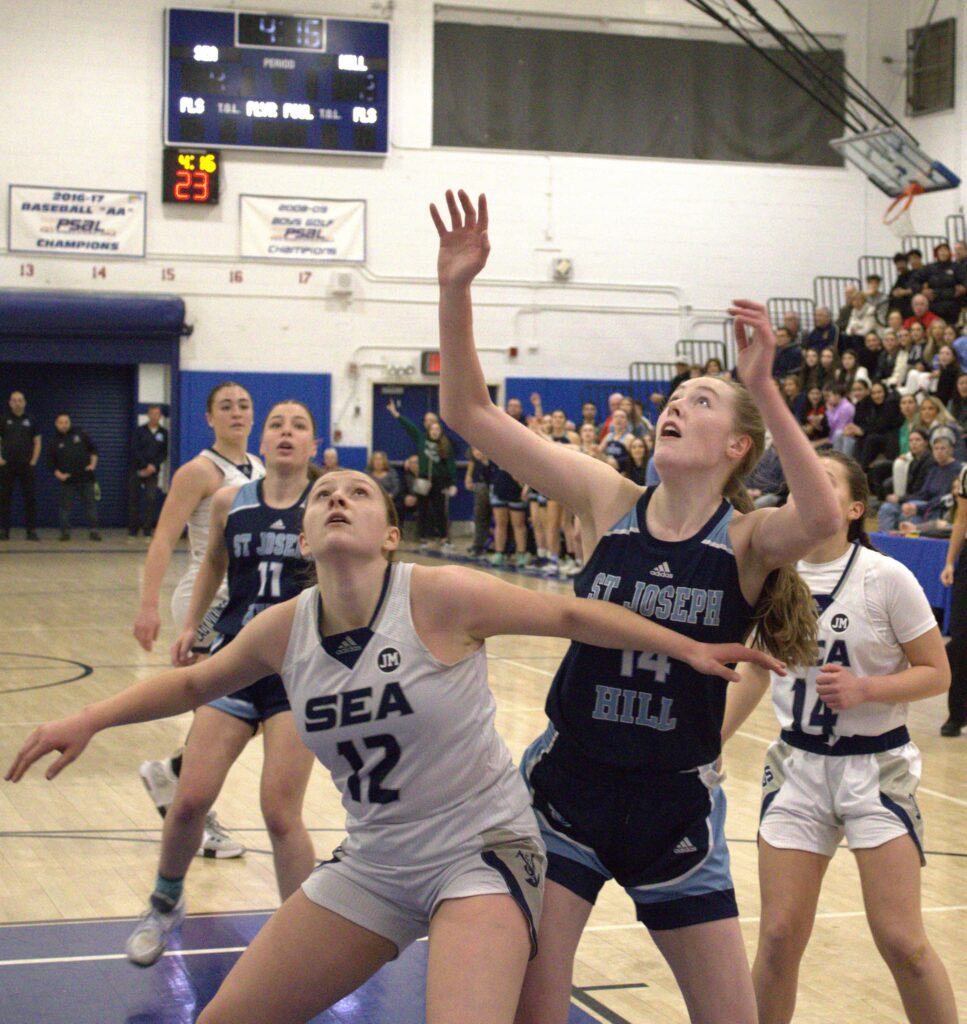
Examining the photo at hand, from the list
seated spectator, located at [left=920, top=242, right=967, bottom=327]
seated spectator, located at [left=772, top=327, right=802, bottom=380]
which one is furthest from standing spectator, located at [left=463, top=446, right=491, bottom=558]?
seated spectator, located at [left=920, top=242, right=967, bottom=327]

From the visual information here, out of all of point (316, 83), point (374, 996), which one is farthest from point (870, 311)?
point (374, 996)

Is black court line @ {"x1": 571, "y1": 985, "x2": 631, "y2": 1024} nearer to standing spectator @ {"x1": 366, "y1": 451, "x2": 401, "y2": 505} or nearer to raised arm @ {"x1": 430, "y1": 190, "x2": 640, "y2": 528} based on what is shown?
raised arm @ {"x1": 430, "y1": 190, "x2": 640, "y2": 528}

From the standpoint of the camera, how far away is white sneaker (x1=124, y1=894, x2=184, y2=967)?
440 cm

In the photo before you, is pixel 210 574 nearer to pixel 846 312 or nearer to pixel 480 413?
pixel 480 413

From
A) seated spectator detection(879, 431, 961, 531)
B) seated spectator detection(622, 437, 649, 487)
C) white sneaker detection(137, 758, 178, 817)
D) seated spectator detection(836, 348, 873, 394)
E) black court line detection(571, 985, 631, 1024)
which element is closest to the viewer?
black court line detection(571, 985, 631, 1024)

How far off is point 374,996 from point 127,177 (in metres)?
17.9

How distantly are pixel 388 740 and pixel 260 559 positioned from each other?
195 centimetres

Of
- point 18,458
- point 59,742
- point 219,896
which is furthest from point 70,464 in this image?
point 59,742

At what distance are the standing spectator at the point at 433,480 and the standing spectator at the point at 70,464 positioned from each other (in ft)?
14.4

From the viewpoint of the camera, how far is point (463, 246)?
321cm

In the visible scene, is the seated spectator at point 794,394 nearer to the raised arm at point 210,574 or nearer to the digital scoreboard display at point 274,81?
the digital scoreboard display at point 274,81

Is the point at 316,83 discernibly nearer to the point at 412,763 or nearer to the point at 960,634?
the point at 960,634

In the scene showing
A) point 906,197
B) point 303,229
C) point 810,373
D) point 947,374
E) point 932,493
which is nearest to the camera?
point 932,493

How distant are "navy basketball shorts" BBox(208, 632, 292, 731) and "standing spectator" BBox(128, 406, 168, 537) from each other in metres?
16.1
